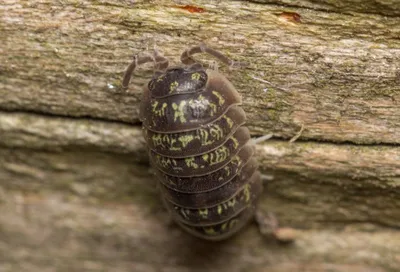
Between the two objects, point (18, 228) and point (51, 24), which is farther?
point (18, 228)

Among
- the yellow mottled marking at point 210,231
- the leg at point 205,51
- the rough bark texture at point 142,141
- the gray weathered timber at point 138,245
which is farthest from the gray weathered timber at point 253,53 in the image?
the gray weathered timber at point 138,245

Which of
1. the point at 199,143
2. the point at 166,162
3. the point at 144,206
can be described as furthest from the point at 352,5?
the point at 144,206

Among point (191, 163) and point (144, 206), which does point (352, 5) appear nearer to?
point (191, 163)

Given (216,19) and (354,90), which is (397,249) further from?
(216,19)

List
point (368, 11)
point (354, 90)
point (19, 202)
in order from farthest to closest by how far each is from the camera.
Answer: point (19, 202) → point (354, 90) → point (368, 11)

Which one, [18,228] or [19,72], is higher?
[19,72]

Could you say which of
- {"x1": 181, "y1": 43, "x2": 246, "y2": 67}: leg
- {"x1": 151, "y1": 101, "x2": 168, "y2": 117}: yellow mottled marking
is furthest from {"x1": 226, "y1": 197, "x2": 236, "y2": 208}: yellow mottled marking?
{"x1": 181, "y1": 43, "x2": 246, "y2": 67}: leg

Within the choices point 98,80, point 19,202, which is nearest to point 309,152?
point 98,80

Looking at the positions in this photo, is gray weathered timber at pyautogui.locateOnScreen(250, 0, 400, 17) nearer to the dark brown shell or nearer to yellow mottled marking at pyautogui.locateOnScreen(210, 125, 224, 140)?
the dark brown shell

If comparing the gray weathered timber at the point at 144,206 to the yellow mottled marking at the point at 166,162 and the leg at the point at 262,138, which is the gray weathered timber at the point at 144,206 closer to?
the leg at the point at 262,138
